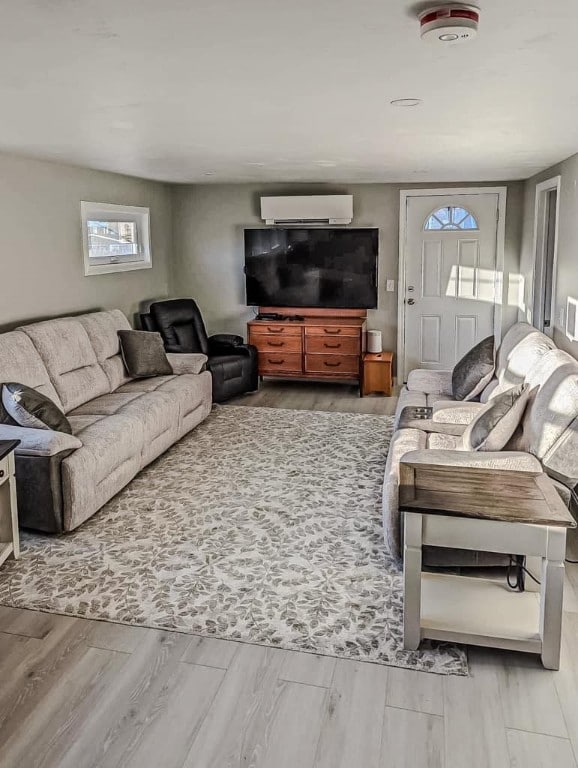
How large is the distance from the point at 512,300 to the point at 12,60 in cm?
575

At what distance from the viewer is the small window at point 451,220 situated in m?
6.90

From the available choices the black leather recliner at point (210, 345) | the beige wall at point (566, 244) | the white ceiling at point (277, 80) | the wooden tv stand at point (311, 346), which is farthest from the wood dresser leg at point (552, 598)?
the wooden tv stand at point (311, 346)

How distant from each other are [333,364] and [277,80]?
459 centimetres

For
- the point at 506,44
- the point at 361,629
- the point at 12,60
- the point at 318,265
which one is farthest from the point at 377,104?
the point at 318,265

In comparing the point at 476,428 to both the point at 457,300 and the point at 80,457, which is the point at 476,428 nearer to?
the point at 80,457

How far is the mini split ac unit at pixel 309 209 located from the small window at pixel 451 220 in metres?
0.86

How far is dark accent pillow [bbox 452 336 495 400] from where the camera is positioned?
15.4 feet

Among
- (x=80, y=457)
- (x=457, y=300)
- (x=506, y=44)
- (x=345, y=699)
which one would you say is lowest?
(x=345, y=699)

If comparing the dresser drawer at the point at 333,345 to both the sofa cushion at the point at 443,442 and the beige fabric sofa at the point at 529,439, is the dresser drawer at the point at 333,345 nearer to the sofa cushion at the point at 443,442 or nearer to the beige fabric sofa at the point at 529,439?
the beige fabric sofa at the point at 529,439

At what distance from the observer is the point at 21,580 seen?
126 inches

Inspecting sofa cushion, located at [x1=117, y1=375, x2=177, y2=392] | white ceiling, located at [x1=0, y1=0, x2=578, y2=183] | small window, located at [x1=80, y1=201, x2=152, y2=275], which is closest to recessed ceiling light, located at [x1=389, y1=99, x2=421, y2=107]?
white ceiling, located at [x1=0, y1=0, x2=578, y2=183]

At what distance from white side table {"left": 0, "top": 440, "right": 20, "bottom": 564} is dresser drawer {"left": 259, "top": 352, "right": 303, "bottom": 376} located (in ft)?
12.8

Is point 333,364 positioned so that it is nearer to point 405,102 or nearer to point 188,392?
point 188,392

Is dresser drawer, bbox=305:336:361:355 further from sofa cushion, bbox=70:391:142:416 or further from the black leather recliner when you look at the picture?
sofa cushion, bbox=70:391:142:416
